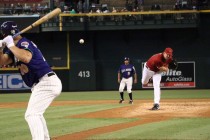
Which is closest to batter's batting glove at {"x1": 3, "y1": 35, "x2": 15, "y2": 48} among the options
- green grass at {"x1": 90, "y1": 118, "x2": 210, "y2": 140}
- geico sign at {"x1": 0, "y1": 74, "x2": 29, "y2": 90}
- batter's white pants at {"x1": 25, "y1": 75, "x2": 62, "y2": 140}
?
batter's white pants at {"x1": 25, "y1": 75, "x2": 62, "y2": 140}

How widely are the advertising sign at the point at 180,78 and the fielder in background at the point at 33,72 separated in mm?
24613

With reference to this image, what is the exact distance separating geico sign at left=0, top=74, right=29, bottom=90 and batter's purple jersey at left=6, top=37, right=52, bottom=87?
24.5 m

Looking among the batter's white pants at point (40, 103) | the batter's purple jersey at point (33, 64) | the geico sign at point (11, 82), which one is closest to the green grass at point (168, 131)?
the batter's white pants at point (40, 103)

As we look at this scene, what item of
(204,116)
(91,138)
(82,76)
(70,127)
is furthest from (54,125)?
(82,76)

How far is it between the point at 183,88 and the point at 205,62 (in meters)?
2.14

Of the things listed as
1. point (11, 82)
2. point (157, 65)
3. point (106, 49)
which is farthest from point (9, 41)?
point (106, 49)

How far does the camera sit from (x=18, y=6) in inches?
1320

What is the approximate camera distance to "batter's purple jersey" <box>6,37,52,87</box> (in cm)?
698

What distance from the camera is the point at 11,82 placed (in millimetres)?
31500

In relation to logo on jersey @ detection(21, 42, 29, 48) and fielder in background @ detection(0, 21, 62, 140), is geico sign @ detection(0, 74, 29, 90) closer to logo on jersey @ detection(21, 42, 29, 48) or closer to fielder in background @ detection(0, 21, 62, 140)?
fielder in background @ detection(0, 21, 62, 140)

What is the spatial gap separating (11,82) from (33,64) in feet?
81.9

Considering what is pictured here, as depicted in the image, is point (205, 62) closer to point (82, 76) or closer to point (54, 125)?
point (82, 76)

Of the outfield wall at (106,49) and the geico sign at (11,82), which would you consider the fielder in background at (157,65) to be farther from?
the geico sign at (11,82)

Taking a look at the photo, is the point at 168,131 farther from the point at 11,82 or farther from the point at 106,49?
the point at 106,49
